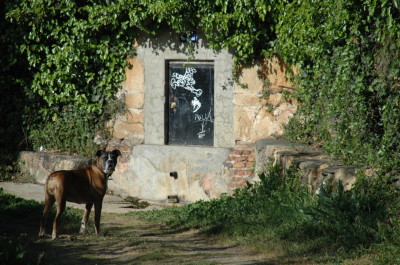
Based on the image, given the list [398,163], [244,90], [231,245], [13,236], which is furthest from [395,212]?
[244,90]

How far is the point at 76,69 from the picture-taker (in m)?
13.3

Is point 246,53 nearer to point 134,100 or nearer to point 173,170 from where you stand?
point 134,100

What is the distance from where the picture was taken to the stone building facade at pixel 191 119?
40.5 feet

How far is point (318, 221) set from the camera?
25.6ft

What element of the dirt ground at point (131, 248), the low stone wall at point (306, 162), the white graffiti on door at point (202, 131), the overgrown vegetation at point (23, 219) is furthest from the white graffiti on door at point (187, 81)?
the dirt ground at point (131, 248)

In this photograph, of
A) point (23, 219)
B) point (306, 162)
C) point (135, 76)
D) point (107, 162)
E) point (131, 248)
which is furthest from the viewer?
point (135, 76)

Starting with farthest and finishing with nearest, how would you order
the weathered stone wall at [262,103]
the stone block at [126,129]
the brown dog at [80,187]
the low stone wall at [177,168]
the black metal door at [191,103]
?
the stone block at [126,129]
the black metal door at [191,103]
the low stone wall at [177,168]
the weathered stone wall at [262,103]
the brown dog at [80,187]

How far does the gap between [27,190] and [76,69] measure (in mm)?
2598

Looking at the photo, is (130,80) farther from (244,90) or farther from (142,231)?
(142,231)

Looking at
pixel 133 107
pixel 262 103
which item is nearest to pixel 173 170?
pixel 133 107

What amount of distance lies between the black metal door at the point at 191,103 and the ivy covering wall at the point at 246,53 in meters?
0.80

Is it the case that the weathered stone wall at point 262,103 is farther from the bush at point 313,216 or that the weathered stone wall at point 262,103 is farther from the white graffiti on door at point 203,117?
the bush at point 313,216

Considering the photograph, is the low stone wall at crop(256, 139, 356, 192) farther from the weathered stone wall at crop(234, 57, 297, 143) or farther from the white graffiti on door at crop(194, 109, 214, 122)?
the white graffiti on door at crop(194, 109, 214, 122)

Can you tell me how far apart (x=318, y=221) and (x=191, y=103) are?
565 cm
